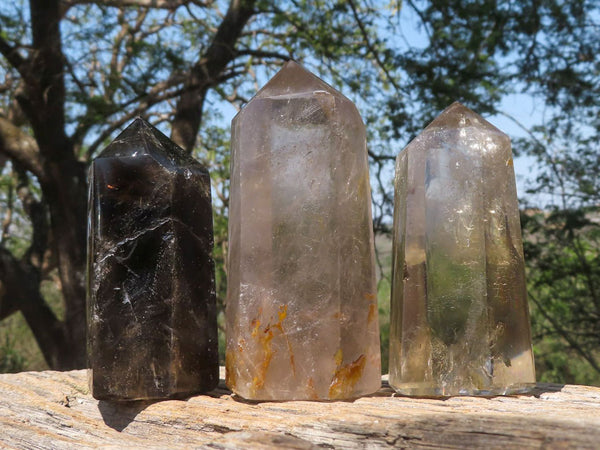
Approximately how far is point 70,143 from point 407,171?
3027 millimetres

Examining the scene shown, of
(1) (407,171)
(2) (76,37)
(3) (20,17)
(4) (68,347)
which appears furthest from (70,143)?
(1) (407,171)

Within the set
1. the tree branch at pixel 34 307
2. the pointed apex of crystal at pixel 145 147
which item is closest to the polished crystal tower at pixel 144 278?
the pointed apex of crystal at pixel 145 147

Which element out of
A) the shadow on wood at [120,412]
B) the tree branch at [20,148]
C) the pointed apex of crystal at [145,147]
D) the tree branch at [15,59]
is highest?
the tree branch at [15,59]

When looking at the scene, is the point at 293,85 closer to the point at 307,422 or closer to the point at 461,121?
the point at 461,121

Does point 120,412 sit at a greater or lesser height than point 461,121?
lesser

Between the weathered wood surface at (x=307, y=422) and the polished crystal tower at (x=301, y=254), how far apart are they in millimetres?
63

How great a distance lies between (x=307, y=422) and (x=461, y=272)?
0.42 m

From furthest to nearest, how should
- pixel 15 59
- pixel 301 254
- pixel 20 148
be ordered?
pixel 20 148
pixel 15 59
pixel 301 254

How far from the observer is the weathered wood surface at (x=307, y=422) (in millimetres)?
897

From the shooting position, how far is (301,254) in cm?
115

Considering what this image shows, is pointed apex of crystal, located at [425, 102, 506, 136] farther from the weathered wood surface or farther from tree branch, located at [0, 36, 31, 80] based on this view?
tree branch, located at [0, 36, 31, 80]

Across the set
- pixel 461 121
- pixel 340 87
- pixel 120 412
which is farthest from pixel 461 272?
pixel 340 87

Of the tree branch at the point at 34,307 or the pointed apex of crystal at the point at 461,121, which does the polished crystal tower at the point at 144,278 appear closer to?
the pointed apex of crystal at the point at 461,121

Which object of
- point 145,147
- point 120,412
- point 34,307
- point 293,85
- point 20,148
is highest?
point 20,148
